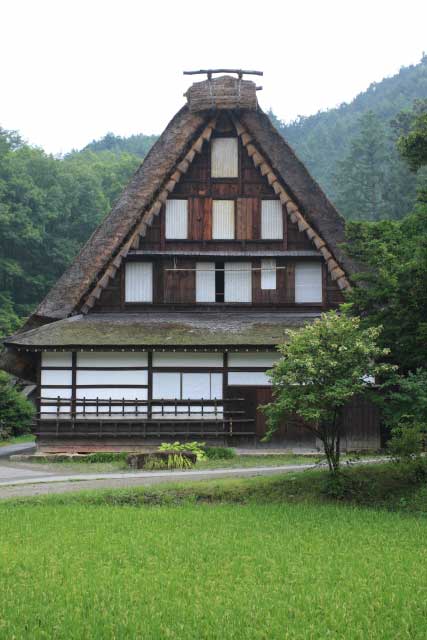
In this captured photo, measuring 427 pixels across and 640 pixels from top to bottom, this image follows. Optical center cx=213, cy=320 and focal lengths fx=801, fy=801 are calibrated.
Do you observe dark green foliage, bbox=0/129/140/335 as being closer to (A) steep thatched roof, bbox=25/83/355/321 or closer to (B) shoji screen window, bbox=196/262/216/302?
(A) steep thatched roof, bbox=25/83/355/321

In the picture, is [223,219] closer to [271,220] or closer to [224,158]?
[271,220]

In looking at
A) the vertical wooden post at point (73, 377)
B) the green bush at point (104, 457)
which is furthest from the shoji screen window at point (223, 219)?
the green bush at point (104, 457)

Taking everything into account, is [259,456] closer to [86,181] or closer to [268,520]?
[268,520]

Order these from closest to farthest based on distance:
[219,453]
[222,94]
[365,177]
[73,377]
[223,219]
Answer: [219,453] < [73,377] < [223,219] < [222,94] < [365,177]

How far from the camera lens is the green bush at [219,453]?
2717 cm

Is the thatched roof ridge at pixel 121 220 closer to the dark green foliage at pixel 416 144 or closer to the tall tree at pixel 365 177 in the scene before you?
the dark green foliage at pixel 416 144

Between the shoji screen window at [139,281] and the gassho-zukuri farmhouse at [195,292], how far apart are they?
4cm

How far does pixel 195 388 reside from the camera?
29.2 metres

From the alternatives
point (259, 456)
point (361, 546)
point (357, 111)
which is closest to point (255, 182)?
point (259, 456)

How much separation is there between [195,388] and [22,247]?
44.9 metres

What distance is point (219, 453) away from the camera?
89.6 ft

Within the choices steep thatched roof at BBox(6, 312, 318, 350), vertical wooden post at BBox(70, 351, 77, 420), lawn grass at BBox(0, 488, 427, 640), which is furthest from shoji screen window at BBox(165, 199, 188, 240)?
lawn grass at BBox(0, 488, 427, 640)

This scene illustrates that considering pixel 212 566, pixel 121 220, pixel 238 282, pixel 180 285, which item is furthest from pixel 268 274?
pixel 212 566

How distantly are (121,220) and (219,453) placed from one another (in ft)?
33.4
